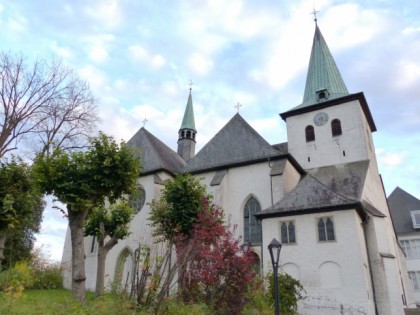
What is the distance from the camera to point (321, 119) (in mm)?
24953

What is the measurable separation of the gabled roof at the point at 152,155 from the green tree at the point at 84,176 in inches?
353

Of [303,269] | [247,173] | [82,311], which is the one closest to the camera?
[82,311]

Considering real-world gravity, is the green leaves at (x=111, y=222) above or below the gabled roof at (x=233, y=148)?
below

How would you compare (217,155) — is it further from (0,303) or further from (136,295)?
(0,303)

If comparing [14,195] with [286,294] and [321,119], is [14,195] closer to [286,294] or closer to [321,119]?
[286,294]

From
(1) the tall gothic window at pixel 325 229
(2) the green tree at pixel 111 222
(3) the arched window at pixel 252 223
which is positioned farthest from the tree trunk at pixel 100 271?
(1) the tall gothic window at pixel 325 229

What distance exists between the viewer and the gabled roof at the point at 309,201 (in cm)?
1609

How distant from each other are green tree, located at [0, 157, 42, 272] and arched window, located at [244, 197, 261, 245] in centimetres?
1159

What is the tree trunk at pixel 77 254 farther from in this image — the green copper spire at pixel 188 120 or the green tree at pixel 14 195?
the green copper spire at pixel 188 120

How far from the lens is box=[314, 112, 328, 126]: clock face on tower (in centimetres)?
2477

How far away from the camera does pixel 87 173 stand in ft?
43.5

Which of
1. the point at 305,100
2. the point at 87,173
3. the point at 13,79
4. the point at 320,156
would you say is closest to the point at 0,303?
the point at 87,173

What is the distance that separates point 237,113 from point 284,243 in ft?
39.8

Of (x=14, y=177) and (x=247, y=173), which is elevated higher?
(x=247, y=173)
